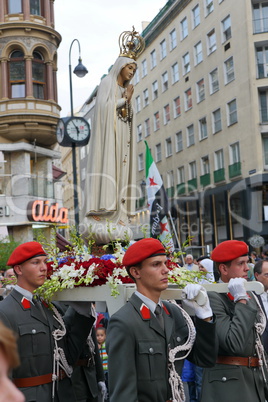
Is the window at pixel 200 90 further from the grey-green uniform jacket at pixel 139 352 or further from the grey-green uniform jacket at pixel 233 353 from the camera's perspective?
the grey-green uniform jacket at pixel 139 352

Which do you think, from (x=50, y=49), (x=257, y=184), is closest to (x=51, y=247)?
(x=50, y=49)

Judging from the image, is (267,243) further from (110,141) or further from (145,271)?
(145,271)

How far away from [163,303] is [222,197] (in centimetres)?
3792

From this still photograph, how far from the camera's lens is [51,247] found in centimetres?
507

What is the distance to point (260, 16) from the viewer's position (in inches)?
1511

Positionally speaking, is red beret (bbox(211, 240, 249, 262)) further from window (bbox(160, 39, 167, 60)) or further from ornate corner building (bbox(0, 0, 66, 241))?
window (bbox(160, 39, 167, 60))

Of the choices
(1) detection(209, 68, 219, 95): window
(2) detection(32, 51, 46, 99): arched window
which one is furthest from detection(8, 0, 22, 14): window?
(1) detection(209, 68, 219, 95): window

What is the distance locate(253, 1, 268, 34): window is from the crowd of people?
3587 cm

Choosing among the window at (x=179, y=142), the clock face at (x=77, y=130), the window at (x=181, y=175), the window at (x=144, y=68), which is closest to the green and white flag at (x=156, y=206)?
the clock face at (x=77, y=130)

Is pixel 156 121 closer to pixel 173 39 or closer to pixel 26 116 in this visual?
pixel 173 39

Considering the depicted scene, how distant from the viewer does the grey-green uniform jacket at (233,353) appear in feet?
13.9

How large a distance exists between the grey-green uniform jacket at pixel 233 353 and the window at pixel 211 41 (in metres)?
39.7

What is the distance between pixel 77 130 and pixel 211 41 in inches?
1078

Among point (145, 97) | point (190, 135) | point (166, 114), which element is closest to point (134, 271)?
point (190, 135)
